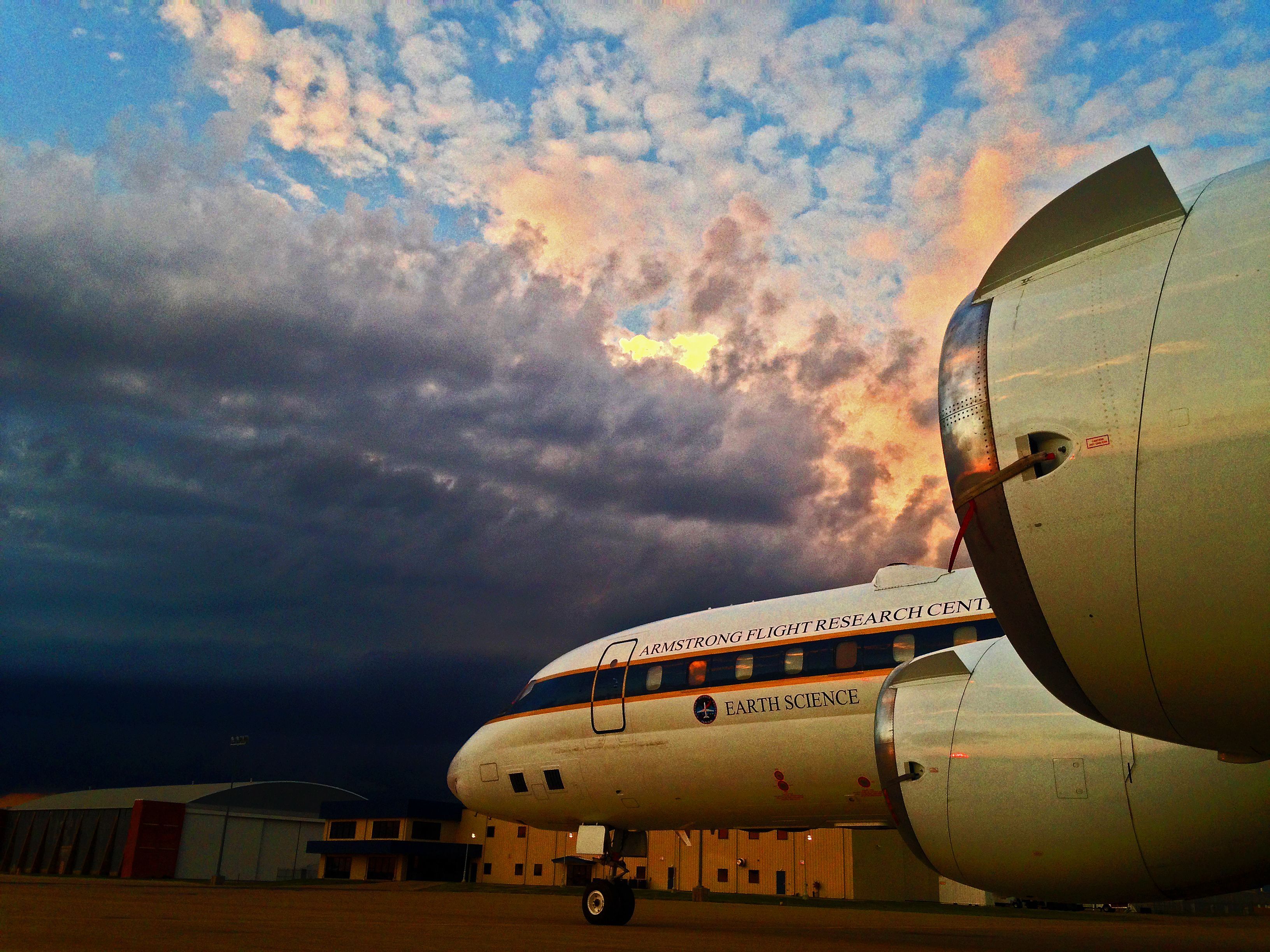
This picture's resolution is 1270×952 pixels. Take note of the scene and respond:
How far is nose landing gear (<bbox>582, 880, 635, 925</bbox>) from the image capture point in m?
15.0

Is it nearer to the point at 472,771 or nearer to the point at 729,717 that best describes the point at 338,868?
the point at 472,771

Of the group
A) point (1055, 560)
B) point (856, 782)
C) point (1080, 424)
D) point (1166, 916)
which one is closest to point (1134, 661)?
point (1055, 560)

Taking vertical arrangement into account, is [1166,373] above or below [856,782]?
above

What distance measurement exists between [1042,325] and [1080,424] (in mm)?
608

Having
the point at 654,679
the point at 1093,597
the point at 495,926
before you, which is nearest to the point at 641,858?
the point at 495,926

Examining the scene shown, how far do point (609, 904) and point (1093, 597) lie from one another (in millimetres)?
12814

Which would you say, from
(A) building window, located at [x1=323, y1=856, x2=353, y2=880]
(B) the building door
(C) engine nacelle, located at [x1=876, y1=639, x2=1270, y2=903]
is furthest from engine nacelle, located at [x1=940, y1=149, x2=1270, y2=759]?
(A) building window, located at [x1=323, y1=856, x2=353, y2=880]

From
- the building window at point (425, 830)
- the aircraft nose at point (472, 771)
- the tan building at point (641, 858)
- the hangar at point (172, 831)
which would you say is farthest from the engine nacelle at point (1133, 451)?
the building window at point (425, 830)

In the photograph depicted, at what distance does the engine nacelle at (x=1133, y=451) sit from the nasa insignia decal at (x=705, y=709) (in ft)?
30.4

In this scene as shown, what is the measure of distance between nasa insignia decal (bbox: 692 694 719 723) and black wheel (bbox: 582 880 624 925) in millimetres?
3475

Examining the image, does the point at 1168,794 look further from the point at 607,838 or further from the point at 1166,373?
the point at 607,838

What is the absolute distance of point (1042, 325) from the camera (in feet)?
14.9

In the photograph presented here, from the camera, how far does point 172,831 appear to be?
59.1m

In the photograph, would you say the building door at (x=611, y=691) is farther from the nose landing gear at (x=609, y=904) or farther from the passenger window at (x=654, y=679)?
the nose landing gear at (x=609, y=904)
